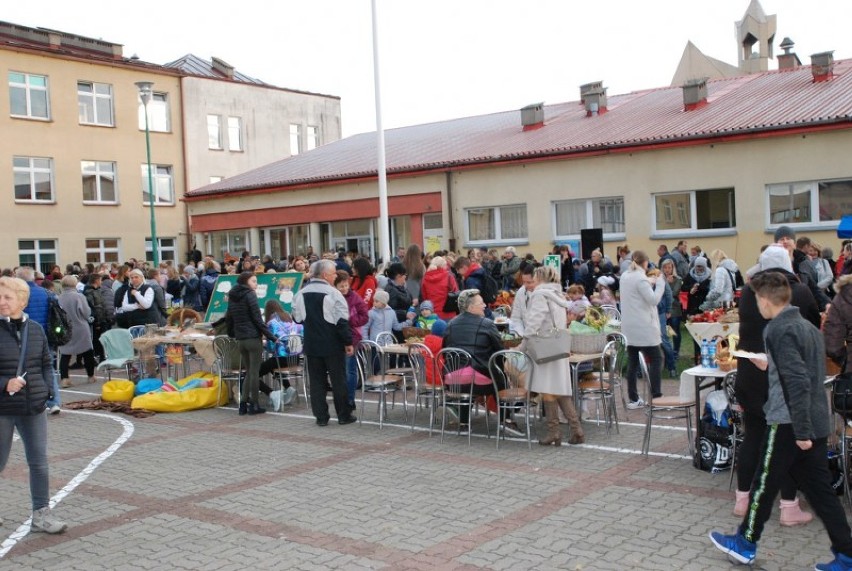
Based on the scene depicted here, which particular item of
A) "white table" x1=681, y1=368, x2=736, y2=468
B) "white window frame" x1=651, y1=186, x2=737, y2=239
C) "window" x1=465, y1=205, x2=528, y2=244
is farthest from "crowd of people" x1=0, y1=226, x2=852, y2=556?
"window" x1=465, y1=205, x2=528, y2=244

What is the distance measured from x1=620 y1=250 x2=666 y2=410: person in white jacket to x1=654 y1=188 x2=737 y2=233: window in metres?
12.6

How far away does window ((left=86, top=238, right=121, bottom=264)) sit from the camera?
35.7m

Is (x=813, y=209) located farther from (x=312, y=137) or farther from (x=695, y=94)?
(x=312, y=137)

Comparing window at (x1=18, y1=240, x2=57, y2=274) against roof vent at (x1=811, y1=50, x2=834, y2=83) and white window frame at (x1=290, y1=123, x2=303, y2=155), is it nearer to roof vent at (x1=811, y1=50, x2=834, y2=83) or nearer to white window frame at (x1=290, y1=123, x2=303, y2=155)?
white window frame at (x1=290, y1=123, x2=303, y2=155)

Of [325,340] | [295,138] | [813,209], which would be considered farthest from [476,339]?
[295,138]

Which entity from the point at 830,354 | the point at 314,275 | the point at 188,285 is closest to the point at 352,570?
the point at 830,354

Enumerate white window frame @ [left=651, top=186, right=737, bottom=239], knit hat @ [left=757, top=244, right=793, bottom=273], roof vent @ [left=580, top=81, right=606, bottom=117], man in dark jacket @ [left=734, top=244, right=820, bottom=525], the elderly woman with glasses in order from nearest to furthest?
man in dark jacket @ [left=734, top=244, right=820, bottom=525] < knit hat @ [left=757, top=244, right=793, bottom=273] < the elderly woman with glasses < white window frame @ [left=651, top=186, right=737, bottom=239] < roof vent @ [left=580, top=81, right=606, bottom=117]

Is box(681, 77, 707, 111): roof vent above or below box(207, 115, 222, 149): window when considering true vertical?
below

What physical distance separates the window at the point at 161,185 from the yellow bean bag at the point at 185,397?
2673 centimetres

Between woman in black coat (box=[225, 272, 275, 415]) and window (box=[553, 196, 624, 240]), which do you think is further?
window (box=[553, 196, 624, 240])

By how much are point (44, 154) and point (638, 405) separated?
29.8 metres

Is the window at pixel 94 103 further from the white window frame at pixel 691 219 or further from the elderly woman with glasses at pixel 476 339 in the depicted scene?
the elderly woman with glasses at pixel 476 339

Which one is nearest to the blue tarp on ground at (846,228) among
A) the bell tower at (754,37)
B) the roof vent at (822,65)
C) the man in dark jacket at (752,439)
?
the roof vent at (822,65)

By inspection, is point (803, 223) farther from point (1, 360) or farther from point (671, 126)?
point (1, 360)
